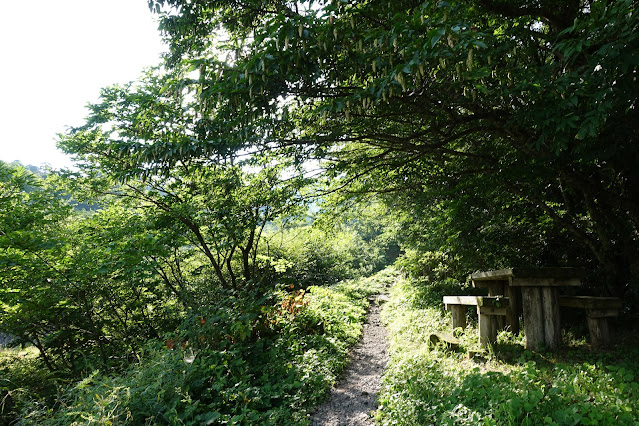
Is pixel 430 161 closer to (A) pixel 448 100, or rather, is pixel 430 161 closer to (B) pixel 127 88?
(A) pixel 448 100

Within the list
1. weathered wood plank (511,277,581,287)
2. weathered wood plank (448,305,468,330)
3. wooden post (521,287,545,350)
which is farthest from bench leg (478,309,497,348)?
weathered wood plank (448,305,468,330)

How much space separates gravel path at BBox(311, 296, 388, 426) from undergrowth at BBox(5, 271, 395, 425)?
189 mm

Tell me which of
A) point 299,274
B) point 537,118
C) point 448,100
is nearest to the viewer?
point 537,118

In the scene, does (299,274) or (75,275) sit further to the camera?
(299,274)

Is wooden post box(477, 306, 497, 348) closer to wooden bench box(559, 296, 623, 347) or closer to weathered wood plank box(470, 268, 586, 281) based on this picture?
weathered wood plank box(470, 268, 586, 281)

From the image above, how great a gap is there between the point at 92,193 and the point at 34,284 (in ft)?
11.2

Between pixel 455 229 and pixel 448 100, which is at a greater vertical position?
pixel 448 100

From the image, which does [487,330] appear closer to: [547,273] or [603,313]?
[547,273]

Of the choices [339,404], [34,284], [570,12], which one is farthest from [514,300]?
[34,284]

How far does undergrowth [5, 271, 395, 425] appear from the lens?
163 inches

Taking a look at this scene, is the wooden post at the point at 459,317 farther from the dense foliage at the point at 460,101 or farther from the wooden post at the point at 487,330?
the dense foliage at the point at 460,101

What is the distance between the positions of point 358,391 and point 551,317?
2.96m

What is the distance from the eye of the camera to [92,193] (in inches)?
374

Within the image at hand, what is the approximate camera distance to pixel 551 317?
203 inches
